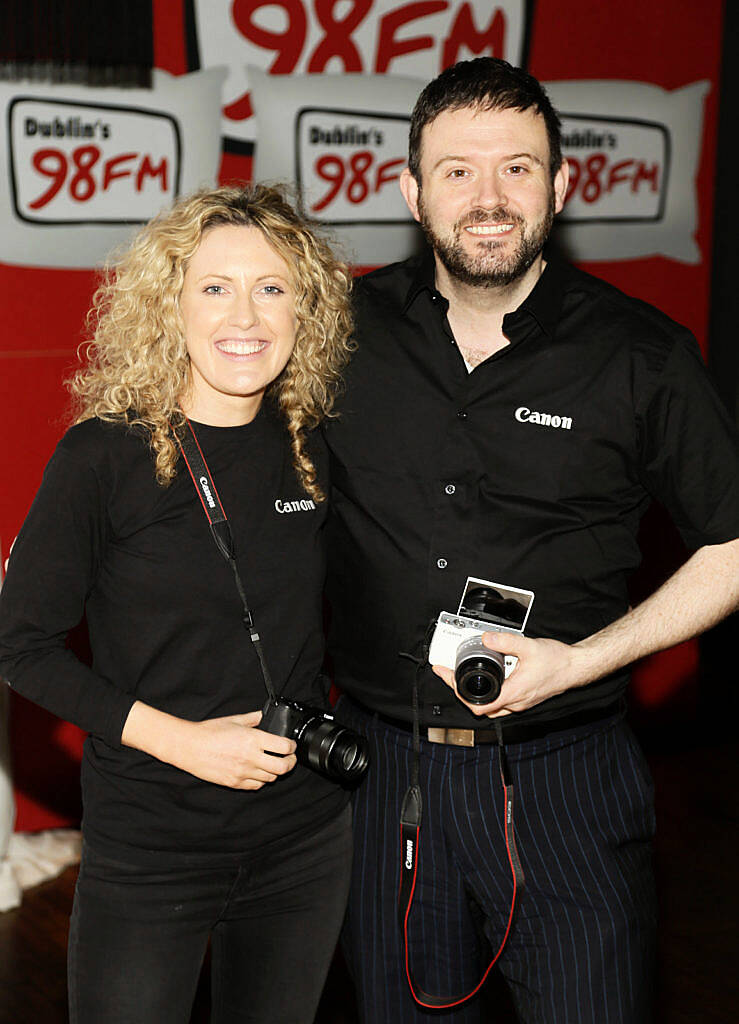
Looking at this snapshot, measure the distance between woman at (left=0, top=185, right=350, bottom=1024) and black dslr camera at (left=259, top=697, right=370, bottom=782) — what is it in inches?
1.3

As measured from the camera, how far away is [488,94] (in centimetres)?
190

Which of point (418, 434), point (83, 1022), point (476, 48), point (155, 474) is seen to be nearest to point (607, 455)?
point (418, 434)

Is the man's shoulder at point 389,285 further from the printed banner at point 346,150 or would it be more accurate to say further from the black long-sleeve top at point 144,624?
the printed banner at point 346,150

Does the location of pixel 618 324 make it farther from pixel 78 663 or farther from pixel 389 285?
pixel 78 663

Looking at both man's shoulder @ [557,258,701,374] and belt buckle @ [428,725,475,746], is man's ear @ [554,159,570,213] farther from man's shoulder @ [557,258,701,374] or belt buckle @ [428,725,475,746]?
belt buckle @ [428,725,475,746]

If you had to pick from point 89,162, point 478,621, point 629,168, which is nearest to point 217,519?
point 478,621

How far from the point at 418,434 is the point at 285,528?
0.31 metres

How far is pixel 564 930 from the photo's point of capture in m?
1.88

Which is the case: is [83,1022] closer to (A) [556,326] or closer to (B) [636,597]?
(A) [556,326]

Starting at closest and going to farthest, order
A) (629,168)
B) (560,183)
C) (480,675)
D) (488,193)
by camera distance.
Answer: (480,675) → (488,193) → (560,183) → (629,168)

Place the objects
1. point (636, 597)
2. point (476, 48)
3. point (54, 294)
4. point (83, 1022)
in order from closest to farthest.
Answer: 1. point (83, 1022)
2. point (54, 294)
3. point (476, 48)
4. point (636, 597)

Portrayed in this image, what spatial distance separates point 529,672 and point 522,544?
8.9 inches

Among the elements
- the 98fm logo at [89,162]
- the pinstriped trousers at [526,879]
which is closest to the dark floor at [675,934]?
the pinstriped trousers at [526,879]

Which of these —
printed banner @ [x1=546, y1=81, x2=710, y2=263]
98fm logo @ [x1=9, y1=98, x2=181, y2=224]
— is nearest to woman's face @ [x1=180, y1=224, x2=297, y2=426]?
98fm logo @ [x1=9, y1=98, x2=181, y2=224]
